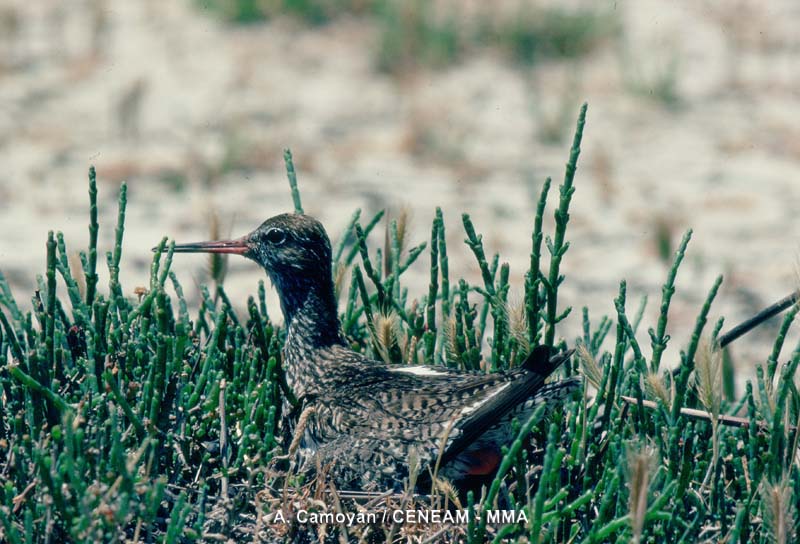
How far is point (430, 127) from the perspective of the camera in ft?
29.2

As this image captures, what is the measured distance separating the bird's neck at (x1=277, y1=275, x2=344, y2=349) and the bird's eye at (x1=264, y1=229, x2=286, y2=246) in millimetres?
140

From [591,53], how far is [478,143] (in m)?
1.69

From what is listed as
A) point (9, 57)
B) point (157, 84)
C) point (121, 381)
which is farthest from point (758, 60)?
point (121, 381)

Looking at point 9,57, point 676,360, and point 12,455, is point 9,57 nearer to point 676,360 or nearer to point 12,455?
point 676,360

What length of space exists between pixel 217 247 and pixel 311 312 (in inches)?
15.3

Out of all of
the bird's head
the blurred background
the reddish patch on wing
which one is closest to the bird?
the reddish patch on wing

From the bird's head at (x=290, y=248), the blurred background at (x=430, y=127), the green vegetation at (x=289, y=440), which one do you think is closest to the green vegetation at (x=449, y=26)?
the blurred background at (x=430, y=127)

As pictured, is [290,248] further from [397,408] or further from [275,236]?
[397,408]

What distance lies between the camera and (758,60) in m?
9.95

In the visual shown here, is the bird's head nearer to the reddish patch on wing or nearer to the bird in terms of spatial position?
the bird

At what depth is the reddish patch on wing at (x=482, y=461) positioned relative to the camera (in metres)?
3.33

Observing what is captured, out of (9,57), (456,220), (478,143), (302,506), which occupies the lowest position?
(302,506)

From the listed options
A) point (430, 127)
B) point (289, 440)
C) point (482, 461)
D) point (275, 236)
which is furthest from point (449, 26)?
point (482, 461)

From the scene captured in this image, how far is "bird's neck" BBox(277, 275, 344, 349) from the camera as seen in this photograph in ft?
13.3
